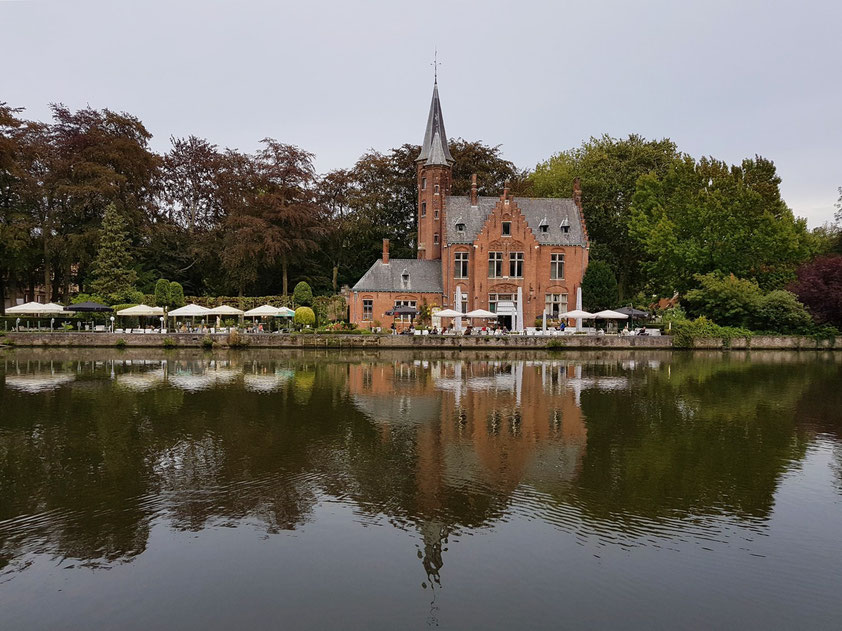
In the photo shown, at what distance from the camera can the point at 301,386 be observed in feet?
70.3

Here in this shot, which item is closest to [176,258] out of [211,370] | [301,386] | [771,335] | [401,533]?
[211,370]

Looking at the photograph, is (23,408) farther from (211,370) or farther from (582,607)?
(582,607)

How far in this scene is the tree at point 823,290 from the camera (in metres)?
38.7

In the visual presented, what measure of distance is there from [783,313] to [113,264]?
4715 centimetres

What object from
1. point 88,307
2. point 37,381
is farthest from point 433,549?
point 88,307

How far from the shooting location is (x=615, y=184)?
50.3 metres

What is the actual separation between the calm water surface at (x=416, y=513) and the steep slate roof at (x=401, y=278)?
26696 mm

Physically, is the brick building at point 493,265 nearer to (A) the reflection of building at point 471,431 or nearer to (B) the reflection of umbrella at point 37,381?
(A) the reflection of building at point 471,431

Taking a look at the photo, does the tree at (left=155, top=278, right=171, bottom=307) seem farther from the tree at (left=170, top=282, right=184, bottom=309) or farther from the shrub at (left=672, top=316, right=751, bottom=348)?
the shrub at (left=672, top=316, right=751, bottom=348)

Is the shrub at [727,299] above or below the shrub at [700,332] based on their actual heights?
above

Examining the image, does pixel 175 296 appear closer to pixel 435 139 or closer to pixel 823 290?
pixel 435 139

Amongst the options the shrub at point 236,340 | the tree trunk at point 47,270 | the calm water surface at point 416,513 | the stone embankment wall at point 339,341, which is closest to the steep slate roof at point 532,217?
the stone embankment wall at point 339,341

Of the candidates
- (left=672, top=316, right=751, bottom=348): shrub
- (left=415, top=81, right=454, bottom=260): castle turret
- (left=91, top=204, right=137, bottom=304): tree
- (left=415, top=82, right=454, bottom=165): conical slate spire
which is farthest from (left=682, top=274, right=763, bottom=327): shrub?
(left=91, top=204, right=137, bottom=304): tree

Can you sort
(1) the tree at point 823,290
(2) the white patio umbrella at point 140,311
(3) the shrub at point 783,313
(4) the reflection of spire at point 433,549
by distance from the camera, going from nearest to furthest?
(4) the reflection of spire at point 433,549 < (3) the shrub at point 783,313 < (1) the tree at point 823,290 < (2) the white patio umbrella at point 140,311
